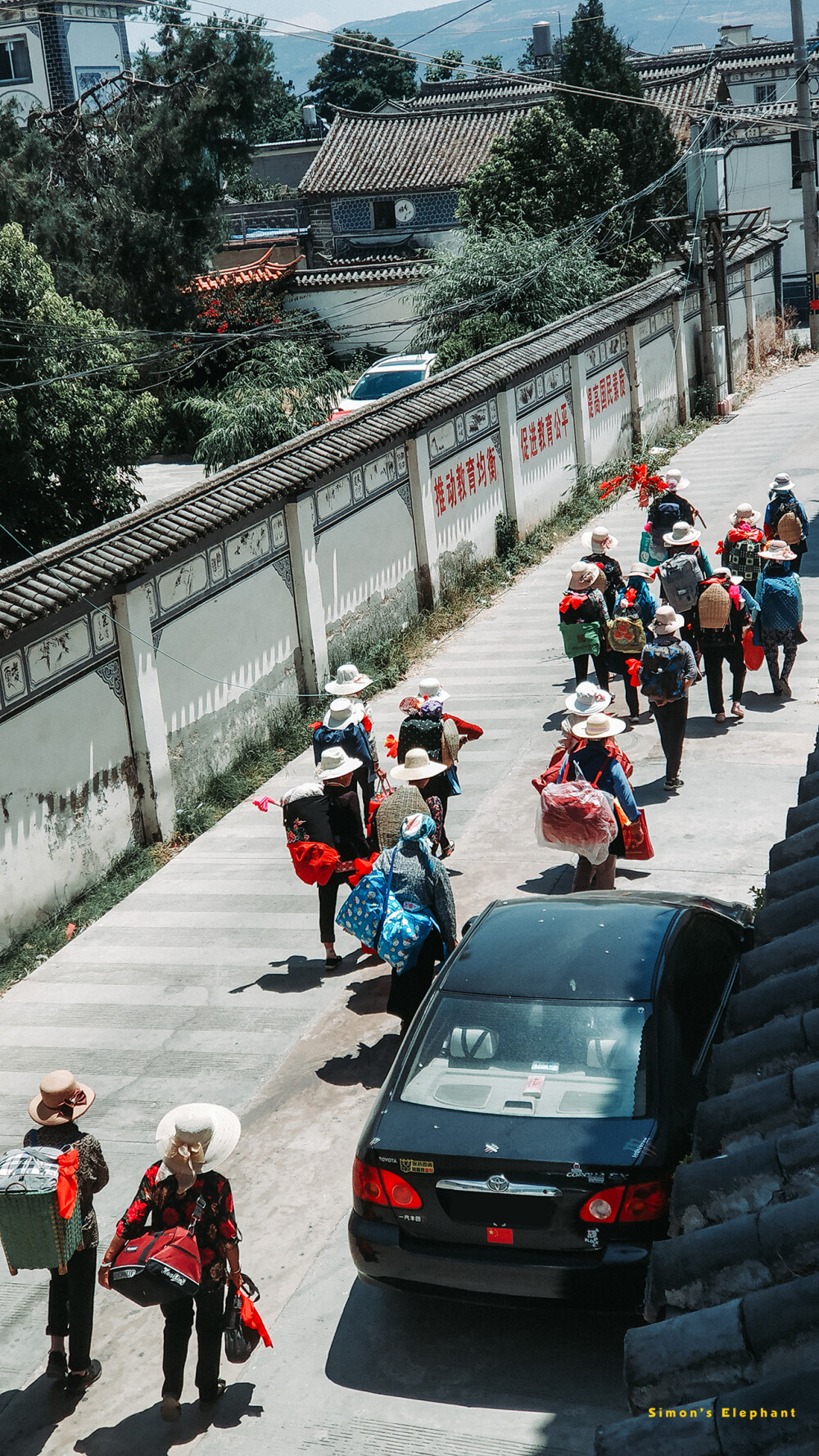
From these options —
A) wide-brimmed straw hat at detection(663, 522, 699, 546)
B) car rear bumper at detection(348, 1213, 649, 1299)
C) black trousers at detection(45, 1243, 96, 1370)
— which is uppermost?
wide-brimmed straw hat at detection(663, 522, 699, 546)

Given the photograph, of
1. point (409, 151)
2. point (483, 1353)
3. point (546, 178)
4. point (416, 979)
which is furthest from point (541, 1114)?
point (409, 151)

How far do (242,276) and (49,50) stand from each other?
2251 cm

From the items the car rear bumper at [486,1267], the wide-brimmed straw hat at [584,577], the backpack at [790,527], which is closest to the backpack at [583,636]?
the wide-brimmed straw hat at [584,577]

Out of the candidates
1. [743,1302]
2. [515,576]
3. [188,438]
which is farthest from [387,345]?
[743,1302]

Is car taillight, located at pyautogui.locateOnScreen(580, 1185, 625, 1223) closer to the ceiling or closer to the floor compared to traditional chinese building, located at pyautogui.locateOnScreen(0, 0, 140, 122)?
closer to the floor

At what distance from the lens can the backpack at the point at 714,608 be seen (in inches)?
491

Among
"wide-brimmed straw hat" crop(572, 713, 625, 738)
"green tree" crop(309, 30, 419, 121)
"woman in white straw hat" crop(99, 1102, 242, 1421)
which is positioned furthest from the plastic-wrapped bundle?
"green tree" crop(309, 30, 419, 121)

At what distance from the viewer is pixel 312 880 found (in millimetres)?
9547

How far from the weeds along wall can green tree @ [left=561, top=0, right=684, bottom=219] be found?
11695 millimetres

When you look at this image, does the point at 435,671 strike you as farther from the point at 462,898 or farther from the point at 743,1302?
the point at 743,1302

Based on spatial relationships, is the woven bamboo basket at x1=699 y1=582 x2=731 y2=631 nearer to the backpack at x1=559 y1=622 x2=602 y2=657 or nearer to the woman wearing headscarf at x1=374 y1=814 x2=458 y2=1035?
the backpack at x1=559 y1=622 x2=602 y2=657

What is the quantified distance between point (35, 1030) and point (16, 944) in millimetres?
1400

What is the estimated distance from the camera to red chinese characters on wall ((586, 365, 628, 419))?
24.1 m

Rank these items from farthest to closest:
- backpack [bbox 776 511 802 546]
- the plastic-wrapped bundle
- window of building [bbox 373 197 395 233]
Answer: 1. window of building [bbox 373 197 395 233]
2. backpack [bbox 776 511 802 546]
3. the plastic-wrapped bundle
